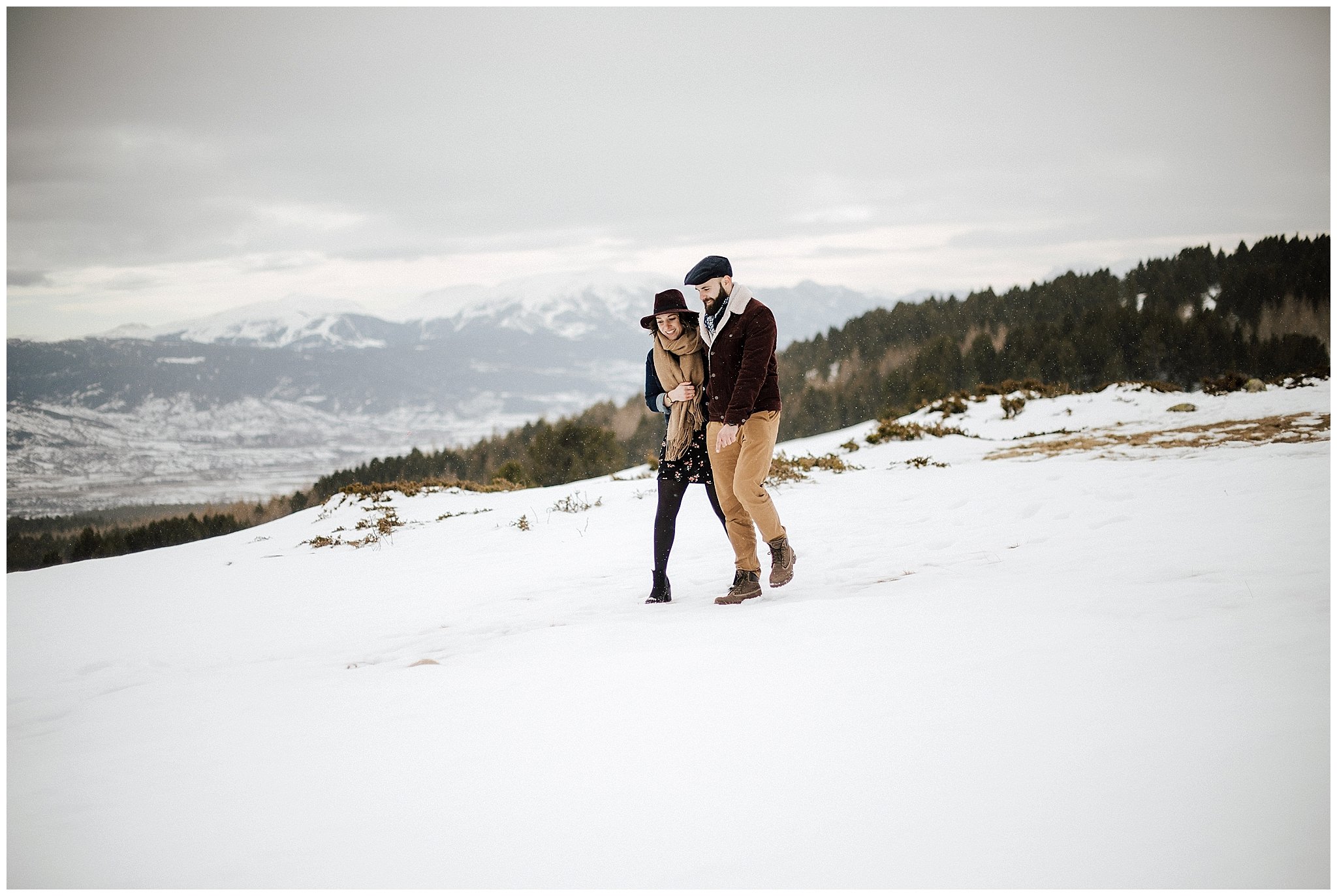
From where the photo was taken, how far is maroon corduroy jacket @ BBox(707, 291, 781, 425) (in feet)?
13.3

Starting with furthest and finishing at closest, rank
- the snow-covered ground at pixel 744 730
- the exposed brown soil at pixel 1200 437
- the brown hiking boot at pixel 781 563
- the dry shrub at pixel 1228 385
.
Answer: the dry shrub at pixel 1228 385, the exposed brown soil at pixel 1200 437, the brown hiking boot at pixel 781 563, the snow-covered ground at pixel 744 730

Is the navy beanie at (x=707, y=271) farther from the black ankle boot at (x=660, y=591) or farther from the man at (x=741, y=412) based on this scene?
the black ankle boot at (x=660, y=591)

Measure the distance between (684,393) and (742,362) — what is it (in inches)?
17.8

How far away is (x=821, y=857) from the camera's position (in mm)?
1718

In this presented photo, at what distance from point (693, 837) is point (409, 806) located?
2.66 feet

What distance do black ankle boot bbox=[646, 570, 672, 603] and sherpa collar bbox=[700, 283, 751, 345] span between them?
5.06 ft

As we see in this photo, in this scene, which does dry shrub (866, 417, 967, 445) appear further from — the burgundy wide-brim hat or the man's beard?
the man's beard

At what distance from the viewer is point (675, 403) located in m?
4.44

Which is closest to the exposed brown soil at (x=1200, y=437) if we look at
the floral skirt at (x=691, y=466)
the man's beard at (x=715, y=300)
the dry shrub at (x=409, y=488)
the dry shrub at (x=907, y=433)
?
the dry shrub at (x=907, y=433)

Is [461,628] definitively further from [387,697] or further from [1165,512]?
[1165,512]

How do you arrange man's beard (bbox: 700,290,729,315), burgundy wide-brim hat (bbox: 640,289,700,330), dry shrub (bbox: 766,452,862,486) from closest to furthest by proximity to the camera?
man's beard (bbox: 700,290,729,315)
burgundy wide-brim hat (bbox: 640,289,700,330)
dry shrub (bbox: 766,452,862,486)

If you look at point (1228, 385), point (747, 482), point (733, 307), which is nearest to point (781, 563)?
point (747, 482)

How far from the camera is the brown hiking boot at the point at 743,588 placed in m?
4.28

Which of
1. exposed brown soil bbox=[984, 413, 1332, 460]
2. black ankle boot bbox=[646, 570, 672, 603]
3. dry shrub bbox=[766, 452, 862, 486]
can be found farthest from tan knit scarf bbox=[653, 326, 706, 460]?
exposed brown soil bbox=[984, 413, 1332, 460]
